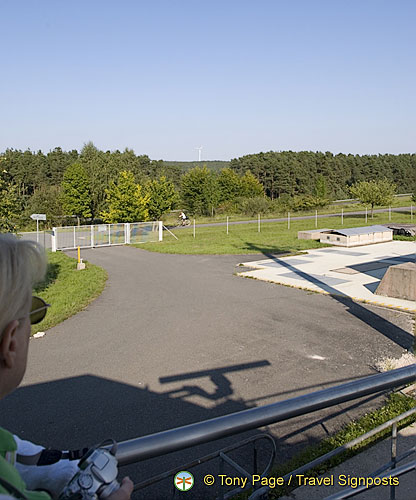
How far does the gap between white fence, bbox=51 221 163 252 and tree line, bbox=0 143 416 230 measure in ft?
13.6

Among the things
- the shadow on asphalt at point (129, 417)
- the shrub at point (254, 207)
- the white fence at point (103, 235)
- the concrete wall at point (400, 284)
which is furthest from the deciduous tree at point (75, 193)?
the shadow on asphalt at point (129, 417)

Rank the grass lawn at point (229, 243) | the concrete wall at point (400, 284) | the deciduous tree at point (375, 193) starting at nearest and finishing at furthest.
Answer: the concrete wall at point (400, 284) → the grass lawn at point (229, 243) → the deciduous tree at point (375, 193)

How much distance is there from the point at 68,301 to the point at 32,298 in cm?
1348

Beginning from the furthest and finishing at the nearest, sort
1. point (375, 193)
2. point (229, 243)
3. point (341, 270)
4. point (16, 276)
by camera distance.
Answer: point (375, 193) < point (229, 243) < point (341, 270) < point (16, 276)

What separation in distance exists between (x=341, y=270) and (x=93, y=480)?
19585 mm

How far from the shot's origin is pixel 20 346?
1.12 m

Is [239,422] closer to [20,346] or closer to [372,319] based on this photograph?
[20,346]

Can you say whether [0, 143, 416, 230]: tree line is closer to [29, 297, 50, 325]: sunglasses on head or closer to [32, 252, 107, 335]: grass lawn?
[32, 252, 107, 335]: grass lawn

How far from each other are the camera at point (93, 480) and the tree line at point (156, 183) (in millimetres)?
13246

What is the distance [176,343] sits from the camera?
1021 cm

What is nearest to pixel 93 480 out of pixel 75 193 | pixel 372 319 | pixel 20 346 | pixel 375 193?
pixel 20 346

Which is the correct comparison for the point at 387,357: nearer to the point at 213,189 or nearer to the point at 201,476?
the point at 201,476

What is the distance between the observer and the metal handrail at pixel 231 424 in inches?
54.4

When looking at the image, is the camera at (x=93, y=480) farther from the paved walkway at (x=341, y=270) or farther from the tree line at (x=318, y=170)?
the tree line at (x=318, y=170)
